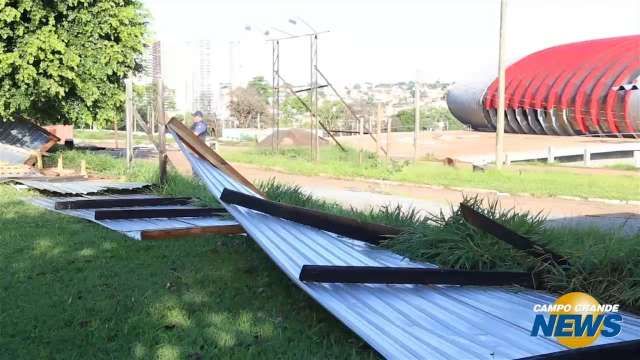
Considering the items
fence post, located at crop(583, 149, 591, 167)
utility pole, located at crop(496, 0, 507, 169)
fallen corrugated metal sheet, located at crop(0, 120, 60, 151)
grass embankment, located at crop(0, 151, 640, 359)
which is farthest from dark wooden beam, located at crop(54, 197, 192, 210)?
fence post, located at crop(583, 149, 591, 167)

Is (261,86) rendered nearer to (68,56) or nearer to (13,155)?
(13,155)

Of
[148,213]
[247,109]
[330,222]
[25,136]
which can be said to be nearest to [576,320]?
[330,222]

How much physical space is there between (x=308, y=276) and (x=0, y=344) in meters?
1.77

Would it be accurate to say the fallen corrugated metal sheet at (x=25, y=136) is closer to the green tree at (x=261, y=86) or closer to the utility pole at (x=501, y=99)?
the utility pole at (x=501, y=99)

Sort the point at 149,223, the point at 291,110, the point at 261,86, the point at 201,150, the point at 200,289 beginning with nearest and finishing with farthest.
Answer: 1. the point at 200,289
2. the point at 201,150
3. the point at 149,223
4. the point at 291,110
5. the point at 261,86

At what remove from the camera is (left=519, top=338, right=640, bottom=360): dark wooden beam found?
2.69 meters

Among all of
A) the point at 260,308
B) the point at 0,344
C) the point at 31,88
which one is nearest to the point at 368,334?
the point at 260,308

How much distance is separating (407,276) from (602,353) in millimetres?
1373

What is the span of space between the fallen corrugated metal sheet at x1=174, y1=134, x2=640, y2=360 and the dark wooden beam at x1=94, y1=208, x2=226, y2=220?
278cm

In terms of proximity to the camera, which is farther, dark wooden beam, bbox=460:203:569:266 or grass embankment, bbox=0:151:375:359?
dark wooden beam, bbox=460:203:569:266

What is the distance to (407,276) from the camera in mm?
3930

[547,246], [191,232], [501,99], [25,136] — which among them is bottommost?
[191,232]

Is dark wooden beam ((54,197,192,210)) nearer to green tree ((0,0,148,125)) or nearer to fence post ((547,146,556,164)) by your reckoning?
green tree ((0,0,148,125))

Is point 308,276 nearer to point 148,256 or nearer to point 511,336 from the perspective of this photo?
point 511,336
